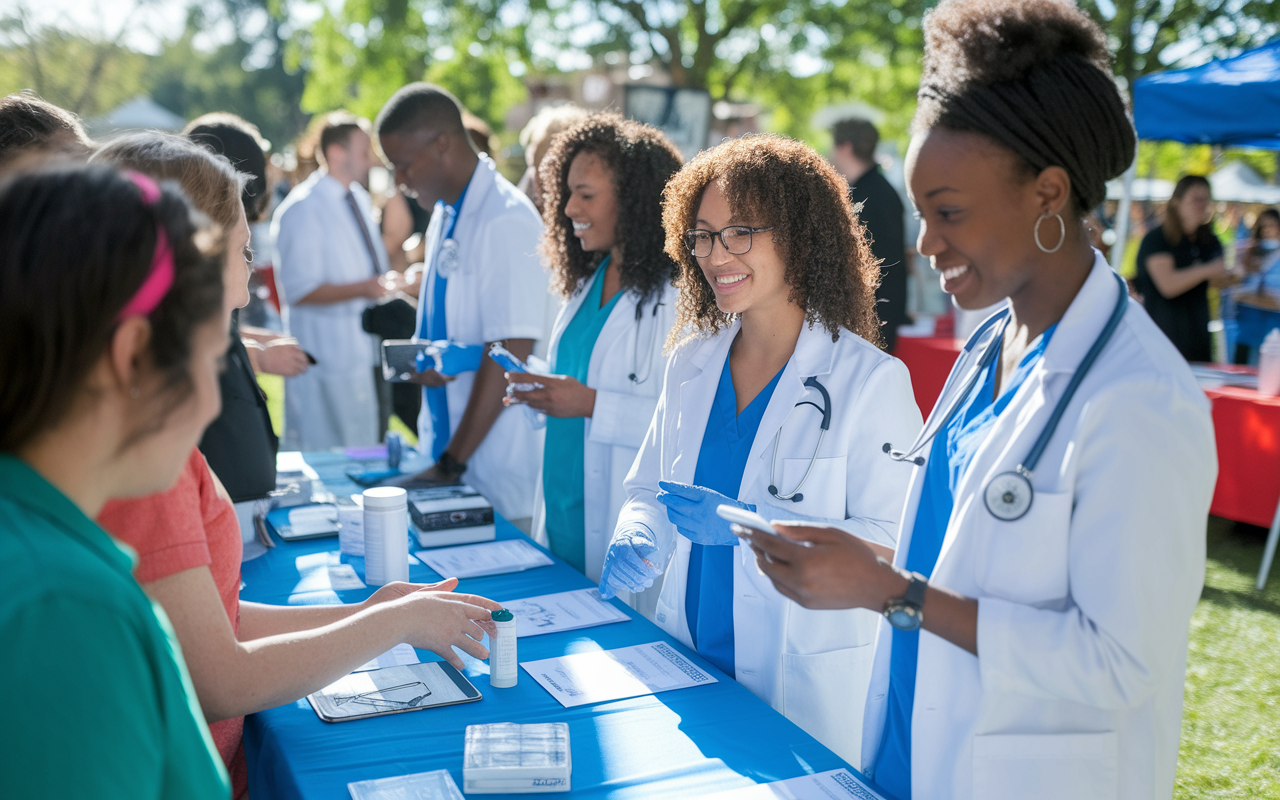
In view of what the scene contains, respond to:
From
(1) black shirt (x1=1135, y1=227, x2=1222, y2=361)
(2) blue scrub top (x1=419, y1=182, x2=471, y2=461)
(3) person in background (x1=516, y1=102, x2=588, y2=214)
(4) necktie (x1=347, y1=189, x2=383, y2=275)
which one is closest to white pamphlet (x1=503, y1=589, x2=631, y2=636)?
(2) blue scrub top (x1=419, y1=182, x2=471, y2=461)

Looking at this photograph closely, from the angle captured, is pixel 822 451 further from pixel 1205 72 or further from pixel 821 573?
pixel 1205 72

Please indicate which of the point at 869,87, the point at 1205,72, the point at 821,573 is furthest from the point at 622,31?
the point at 821,573

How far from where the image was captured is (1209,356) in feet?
21.8

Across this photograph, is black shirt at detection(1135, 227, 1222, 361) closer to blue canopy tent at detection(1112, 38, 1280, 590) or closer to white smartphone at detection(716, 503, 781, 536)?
blue canopy tent at detection(1112, 38, 1280, 590)

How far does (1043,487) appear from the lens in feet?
4.10

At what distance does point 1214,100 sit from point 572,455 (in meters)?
4.67

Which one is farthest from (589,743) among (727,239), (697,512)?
(727,239)

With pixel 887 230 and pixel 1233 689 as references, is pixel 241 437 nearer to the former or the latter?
pixel 1233 689

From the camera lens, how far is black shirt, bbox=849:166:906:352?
18.8 ft

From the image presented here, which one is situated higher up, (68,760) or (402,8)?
(402,8)

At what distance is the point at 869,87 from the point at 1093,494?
64.4 feet

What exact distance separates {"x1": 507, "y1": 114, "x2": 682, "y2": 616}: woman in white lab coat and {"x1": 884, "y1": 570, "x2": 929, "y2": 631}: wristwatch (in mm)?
1526

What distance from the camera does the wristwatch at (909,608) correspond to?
129cm

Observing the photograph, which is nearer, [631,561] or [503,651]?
[503,651]
